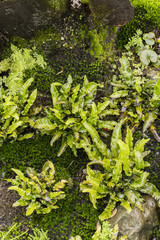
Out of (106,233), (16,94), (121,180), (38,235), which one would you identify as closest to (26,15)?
(16,94)

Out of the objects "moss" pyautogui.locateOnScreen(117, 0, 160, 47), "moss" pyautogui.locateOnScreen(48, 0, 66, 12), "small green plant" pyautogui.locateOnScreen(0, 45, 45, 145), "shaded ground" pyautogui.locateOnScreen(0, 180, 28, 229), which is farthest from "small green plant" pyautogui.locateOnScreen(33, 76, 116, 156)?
"moss" pyautogui.locateOnScreen(117, 0, 160, 47)

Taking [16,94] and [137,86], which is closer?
[137,86]

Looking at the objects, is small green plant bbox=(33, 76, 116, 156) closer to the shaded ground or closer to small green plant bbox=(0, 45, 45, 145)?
small green plant bbox=(0, 45, 45, 145)

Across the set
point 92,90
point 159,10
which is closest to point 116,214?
point 92,90

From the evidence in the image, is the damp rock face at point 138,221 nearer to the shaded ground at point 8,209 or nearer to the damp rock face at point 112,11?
the shaded ground at point 8,209

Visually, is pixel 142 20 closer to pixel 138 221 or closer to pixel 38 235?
pixel 138 221

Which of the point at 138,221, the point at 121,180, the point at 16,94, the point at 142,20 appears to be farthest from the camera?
the point at 142,20
